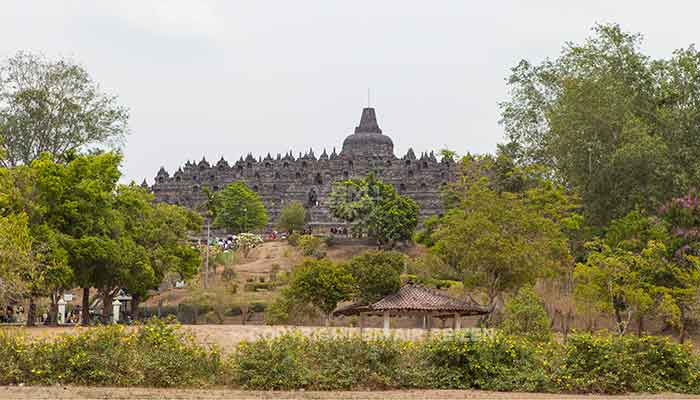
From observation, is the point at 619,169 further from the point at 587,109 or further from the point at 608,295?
the point at 608,295

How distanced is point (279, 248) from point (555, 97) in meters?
29.7

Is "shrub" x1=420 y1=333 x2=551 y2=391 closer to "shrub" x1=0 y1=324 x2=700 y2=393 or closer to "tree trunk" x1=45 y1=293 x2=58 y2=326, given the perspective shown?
"shrub" x1=0 y1=324 x2=700 y2=393

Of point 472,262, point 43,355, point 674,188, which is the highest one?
point 674,188

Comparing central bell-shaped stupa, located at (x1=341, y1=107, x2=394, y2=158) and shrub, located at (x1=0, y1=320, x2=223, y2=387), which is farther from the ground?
central bell-shaped stupa, located at (x1=341, y1=107, x2=394, y2=158)

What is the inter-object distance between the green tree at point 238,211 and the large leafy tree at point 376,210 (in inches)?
410

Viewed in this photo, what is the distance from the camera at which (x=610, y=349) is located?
75.4 feet

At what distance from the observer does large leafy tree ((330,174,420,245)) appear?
7612cm

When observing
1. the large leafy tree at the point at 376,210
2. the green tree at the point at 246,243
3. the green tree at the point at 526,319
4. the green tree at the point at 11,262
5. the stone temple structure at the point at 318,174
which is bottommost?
the green tree at the point at 526,319

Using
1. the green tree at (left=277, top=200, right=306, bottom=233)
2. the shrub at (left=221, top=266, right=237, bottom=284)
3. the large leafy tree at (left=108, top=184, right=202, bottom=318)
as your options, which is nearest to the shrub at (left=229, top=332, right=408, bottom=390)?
the large leafy tree at (left=108, top=184, right=202, bottom=318)

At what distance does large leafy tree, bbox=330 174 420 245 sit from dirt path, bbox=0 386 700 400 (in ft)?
176

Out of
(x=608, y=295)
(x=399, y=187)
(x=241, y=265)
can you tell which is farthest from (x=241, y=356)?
(x=399, y=187)

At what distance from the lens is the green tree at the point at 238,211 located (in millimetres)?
90000

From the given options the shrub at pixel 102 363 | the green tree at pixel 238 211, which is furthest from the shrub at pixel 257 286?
the shrub at pixel 102 363

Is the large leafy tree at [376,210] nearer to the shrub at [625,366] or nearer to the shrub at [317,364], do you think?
the shrub at [625,366]
